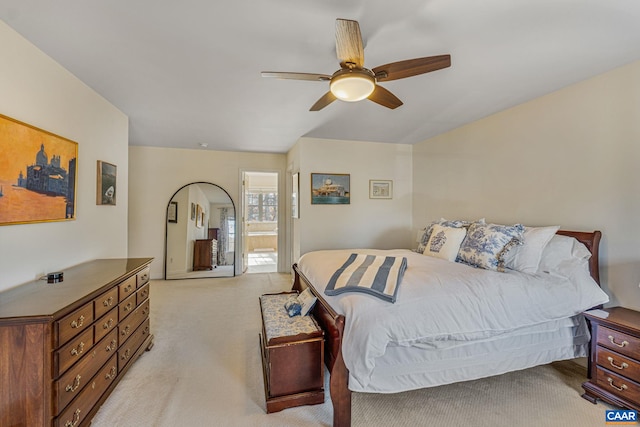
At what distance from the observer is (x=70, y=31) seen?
70.8 inches

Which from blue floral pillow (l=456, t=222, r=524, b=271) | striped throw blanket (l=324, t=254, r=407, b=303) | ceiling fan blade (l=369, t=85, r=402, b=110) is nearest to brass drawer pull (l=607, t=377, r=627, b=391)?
blue floral pillow (l=456, t=222, r=524, b=271)

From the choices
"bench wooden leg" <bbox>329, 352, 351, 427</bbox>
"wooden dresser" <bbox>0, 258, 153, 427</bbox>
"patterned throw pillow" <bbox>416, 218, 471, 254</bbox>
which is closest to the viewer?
"wooden dresser" <bbox>0, 258, 153, 427</bbox>

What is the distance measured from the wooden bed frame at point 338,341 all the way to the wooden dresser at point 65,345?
141 centimetres

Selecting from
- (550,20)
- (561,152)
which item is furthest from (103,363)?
(561,152)

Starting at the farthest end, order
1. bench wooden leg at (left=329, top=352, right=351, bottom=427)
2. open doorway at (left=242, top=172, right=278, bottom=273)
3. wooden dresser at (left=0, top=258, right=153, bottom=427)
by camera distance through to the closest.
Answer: open doorway at (left=242, top=172, right=278, bottom=273) → bench wooden leg at (left=329, top=352, right=351, bottom=427) → wooden dresser at (left=0, top=258, right=153, bottom=427)

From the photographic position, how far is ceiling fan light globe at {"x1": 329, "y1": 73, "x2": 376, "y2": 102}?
174 cm

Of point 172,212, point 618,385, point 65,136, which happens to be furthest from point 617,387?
point 172,212

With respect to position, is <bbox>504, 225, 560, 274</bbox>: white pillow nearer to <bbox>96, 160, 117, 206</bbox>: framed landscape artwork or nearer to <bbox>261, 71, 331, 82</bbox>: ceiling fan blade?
<bbox>261, 71, 331, 82</bbox>: ceiling fan blade

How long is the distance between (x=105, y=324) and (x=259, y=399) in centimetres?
116

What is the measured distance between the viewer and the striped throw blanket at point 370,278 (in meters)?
1.80

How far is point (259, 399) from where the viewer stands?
1.94m

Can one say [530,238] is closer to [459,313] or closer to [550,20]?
[459,313]

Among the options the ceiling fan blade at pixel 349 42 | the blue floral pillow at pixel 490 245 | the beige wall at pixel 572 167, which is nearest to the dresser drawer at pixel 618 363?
the beige wall at pixel 572 167

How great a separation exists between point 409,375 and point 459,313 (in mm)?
516
